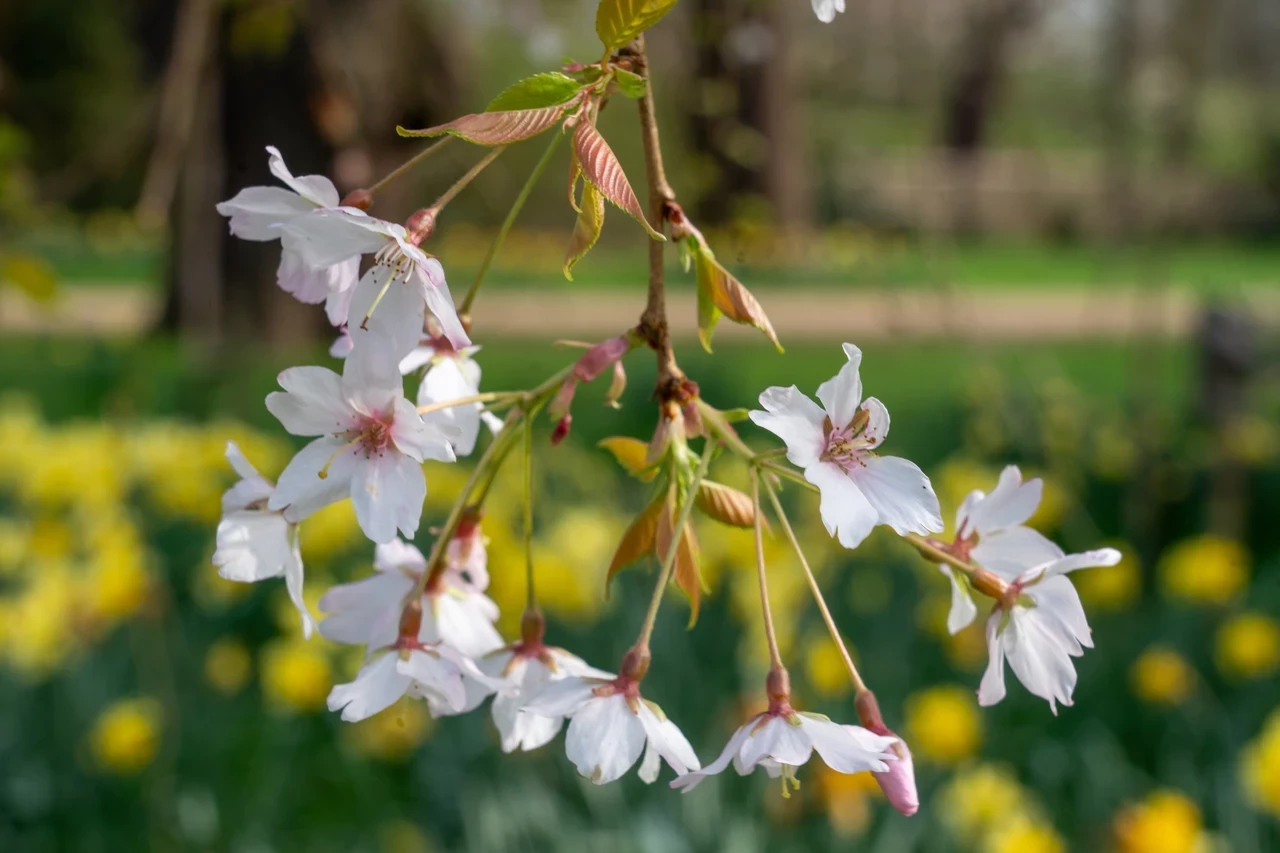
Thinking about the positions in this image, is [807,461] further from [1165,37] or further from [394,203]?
[394,203]

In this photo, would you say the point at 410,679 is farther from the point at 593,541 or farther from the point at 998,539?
the point at 593,541

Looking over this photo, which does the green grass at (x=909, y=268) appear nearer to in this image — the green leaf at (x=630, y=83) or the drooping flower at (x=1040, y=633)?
the green leaf at (x=630, y=83)

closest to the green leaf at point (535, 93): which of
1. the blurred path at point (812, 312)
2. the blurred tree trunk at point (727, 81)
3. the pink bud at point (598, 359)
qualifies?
the pink bud at point (598, 359)

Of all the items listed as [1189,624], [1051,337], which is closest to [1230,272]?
[1051,337]

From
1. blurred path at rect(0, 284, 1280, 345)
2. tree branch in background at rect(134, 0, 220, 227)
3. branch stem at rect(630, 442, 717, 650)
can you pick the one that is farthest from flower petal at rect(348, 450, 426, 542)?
blurred path at rect(0, 284, 1280, 345)

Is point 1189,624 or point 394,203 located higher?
point 394,203

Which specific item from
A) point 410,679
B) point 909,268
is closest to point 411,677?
point 410,679

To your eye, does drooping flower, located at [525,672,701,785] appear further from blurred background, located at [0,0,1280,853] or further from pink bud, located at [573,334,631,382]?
blurred background, located at [0,0,1280,853]

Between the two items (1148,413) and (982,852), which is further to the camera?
(1148,413)
